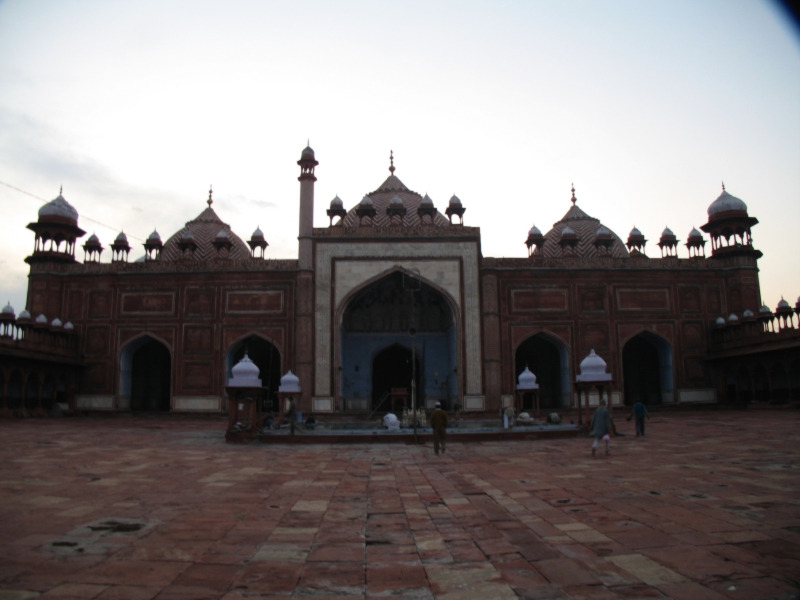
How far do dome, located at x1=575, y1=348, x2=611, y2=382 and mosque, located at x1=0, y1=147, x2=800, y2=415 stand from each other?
24.7 feet

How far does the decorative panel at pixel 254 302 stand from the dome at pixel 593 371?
1197cm

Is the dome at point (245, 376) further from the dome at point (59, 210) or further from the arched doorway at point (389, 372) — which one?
the dome at point (59, 210)

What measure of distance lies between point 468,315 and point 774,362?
32.3 feet

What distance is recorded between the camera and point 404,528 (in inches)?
172

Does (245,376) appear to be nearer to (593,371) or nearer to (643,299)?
(593,371)

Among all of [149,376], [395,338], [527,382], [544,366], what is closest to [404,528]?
[527,382]

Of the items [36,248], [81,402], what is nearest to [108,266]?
[36,248]

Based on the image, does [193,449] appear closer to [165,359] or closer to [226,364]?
[226,364]

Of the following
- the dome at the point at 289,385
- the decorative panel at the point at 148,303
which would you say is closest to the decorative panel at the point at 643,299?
the dome at the point at 289,385

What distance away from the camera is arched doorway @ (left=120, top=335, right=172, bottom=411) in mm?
22953

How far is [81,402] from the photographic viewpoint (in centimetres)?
2155

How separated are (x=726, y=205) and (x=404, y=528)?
2426 cm

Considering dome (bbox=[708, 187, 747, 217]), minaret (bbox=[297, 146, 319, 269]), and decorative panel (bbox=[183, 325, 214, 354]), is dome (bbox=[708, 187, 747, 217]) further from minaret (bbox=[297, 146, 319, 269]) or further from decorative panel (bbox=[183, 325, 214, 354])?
decorative panel (bbox=[183, 325, 214, 354])

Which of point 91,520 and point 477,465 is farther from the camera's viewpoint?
point 477,465
